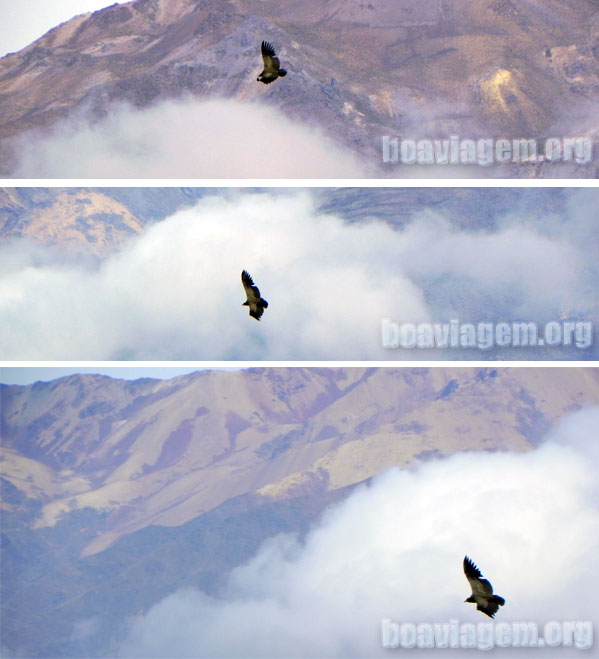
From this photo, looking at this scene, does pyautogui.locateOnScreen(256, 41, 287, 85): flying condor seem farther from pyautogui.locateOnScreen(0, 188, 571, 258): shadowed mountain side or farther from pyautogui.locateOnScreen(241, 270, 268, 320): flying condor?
pyautogui.locateOnScreen(0, 188, 571, 258): shadowed mountain side

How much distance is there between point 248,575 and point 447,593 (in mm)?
2796

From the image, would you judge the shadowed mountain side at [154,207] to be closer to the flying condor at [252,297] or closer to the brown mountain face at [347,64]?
the brown mountain face at [347,64]

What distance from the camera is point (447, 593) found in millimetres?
20453

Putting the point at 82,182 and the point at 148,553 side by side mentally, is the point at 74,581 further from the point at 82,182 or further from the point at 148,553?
the point at 82,182

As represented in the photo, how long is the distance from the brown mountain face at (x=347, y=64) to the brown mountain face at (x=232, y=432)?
358cm

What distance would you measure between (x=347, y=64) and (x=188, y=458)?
627 cm

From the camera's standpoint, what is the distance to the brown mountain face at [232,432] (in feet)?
71.4
